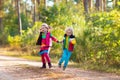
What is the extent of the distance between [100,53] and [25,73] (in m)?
4.93

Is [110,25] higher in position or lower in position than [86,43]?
higher

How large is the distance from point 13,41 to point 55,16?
5323mm

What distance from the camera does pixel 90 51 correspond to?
16844 mm

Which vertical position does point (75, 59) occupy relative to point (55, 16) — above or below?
below

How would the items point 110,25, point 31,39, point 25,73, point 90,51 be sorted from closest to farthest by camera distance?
point 25,73, point 110,25, point 90,51, point 31,39

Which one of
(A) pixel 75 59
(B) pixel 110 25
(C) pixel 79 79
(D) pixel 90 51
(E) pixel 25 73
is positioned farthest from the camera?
(A) pixel 75 59

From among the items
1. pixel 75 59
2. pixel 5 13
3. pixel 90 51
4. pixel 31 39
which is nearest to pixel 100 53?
pixel 90 51

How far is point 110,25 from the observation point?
50.6 feet

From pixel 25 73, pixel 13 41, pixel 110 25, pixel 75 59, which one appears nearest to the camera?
pixel 25 73

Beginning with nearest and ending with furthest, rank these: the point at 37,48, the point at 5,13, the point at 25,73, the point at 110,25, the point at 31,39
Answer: the point at 25,73, the point at 110,25, the point at 37,48, the point at 31,39, the point at 5,13

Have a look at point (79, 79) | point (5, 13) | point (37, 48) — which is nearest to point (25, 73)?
point (79, 79)

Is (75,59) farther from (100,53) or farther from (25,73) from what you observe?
(25,73)

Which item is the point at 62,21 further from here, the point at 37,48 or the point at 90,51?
the point at 90,51

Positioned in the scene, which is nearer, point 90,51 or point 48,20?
point 90,51
